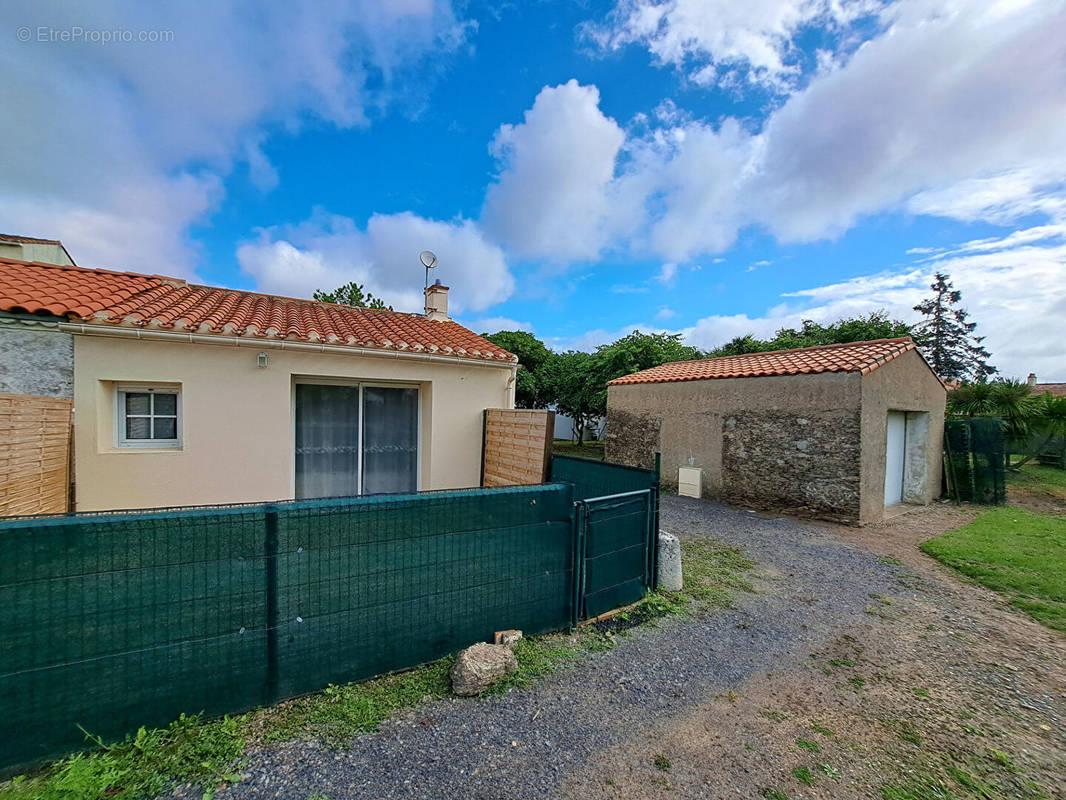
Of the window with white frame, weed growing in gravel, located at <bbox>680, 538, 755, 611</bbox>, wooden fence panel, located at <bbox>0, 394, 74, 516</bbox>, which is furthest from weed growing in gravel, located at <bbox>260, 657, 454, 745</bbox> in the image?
the window with white frame

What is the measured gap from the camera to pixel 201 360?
511 centimetres

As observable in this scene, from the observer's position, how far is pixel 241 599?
107 inches

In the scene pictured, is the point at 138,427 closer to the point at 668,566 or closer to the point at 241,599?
the point at 241,599

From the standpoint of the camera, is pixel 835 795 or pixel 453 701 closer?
pixel 835 795

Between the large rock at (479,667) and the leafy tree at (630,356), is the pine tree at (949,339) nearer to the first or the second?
the leafy tree at (630,356)

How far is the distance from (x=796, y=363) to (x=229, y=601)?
40.8 ft

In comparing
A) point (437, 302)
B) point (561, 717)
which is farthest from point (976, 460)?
point (437, 302)

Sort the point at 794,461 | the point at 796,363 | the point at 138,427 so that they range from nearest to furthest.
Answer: the point at 138,427 < the point at 794,461 < the point at 796,363

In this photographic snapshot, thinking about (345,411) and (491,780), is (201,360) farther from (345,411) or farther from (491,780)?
(491,780)

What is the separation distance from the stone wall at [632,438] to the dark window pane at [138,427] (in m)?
12.0

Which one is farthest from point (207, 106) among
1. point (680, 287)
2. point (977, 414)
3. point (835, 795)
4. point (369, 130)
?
point (977, 414)

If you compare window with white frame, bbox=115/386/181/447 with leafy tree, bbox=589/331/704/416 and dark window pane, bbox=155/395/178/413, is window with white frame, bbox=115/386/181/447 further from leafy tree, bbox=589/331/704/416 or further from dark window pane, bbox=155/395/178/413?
leafy tree, bbox=589/331/704/416

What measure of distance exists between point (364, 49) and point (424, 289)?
4.96m

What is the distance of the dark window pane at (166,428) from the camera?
512cm
